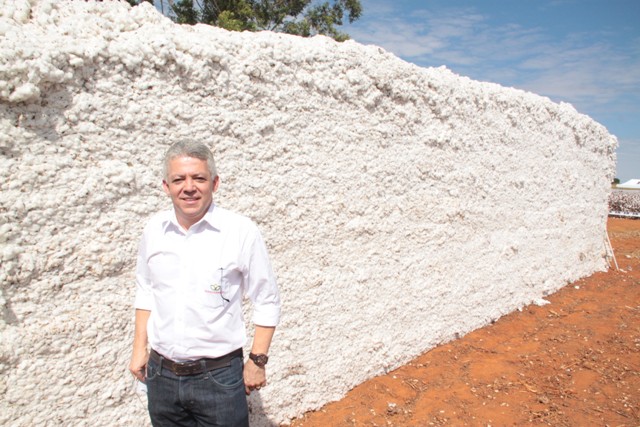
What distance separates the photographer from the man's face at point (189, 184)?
1701mm

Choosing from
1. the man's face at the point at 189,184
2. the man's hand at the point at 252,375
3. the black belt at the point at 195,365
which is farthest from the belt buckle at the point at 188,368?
the man's face at the point at 189,184

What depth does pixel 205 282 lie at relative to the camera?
5.52 ft

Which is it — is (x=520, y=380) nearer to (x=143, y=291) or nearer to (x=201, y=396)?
(x=201, y=396)

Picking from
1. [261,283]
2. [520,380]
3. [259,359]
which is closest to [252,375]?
[259,359]

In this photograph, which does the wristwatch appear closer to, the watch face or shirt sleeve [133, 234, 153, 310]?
the watch face

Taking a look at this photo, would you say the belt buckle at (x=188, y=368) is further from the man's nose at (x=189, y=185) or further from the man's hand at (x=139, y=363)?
the man's nose at (x=189, y=185)

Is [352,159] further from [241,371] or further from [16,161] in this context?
[16,161]

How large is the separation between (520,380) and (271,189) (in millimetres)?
2759

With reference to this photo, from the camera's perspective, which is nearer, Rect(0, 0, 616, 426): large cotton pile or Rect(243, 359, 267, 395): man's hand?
Rect(243, 359, 267, 395): man's hand

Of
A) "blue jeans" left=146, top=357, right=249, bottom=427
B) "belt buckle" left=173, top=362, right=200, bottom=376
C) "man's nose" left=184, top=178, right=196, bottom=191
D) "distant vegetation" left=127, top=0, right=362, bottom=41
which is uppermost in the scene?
"distant vegetation" left=127, top=0, right=362, bottom=41

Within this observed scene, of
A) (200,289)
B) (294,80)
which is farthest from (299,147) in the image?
(200,289)

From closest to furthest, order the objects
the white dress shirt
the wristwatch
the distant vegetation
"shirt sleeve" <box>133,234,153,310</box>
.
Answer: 1. the white dress shirt
2. the wristwatch
3. "shirt sleeve" <box>133,234,153,310</box>
4. the distant vegetation

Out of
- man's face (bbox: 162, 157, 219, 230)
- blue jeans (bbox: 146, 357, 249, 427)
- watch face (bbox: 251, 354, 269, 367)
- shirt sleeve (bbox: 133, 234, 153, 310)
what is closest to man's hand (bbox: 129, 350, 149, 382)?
blue jeans (bbox: 146, 357, 249, 427)

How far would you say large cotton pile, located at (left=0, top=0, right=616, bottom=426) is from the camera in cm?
200
